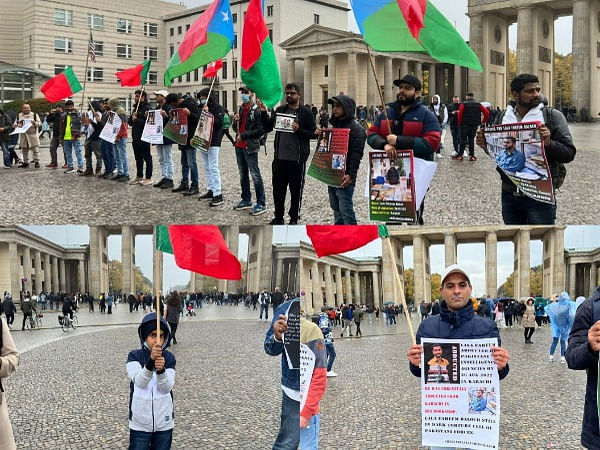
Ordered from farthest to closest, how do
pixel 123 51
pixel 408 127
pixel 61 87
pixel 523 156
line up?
pixel 123 51 → pixel 61 87 → pixel 408 127 → pixel 523 156

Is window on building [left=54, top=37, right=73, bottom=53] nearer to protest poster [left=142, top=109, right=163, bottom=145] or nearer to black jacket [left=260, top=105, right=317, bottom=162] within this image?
protest poster [left=142, top=109, right=163, bottom=145]

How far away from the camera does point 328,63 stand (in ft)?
218

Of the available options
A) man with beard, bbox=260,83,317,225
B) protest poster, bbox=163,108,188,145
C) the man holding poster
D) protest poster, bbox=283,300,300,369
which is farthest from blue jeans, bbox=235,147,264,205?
the man holding poster

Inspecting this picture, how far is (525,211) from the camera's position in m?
5.78

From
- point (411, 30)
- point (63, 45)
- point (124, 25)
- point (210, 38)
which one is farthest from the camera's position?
point (124, 25)

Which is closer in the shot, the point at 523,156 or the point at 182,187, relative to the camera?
the point at 523,156

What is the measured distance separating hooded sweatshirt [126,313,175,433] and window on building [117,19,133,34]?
3298 inches

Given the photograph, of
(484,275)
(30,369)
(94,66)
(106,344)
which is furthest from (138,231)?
(94,66)

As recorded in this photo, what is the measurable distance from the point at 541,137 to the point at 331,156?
224 centimetres

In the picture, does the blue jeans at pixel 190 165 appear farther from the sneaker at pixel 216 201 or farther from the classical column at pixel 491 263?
the classical column at pixel 491 263

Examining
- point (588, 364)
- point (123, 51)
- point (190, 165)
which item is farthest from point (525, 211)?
point (123, 51)

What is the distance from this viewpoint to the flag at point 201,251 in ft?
18.3

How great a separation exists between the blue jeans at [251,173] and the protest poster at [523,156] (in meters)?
3.96

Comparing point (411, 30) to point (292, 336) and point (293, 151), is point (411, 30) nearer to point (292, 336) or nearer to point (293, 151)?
point (293, 151)
